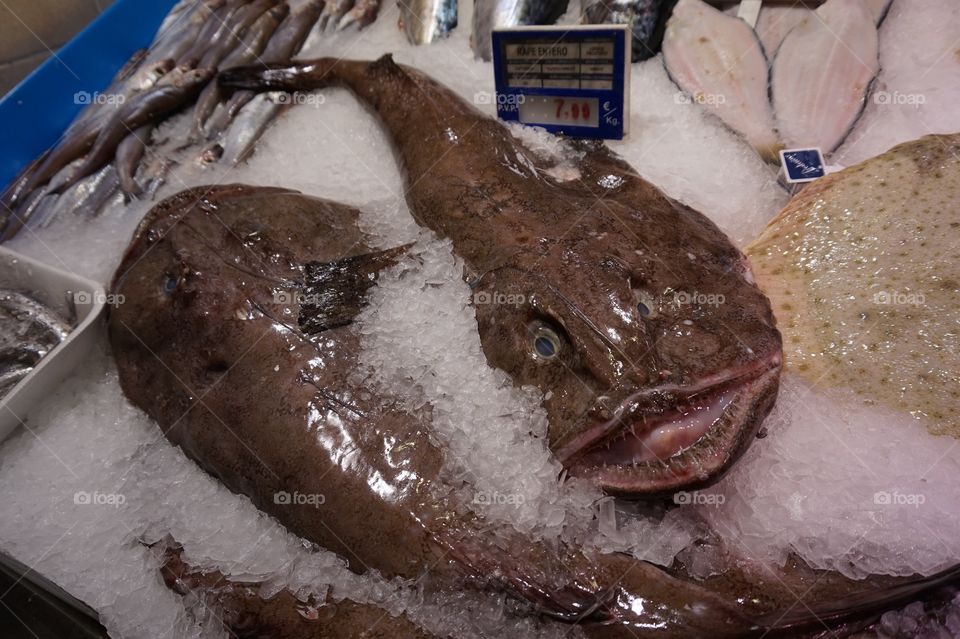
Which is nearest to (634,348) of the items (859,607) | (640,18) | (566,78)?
(859,607)

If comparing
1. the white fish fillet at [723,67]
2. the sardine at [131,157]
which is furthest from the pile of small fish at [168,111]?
the white fish fillet at [723,67]

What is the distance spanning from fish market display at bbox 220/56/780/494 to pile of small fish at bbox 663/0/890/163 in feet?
3.53

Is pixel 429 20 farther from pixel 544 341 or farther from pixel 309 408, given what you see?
pixel 309 408

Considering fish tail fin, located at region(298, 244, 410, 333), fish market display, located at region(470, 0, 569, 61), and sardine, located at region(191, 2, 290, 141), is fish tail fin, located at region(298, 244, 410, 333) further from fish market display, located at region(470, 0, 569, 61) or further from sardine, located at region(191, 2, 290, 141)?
sardine, located at region(191, 2, 290, 141)

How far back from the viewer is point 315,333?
234cm

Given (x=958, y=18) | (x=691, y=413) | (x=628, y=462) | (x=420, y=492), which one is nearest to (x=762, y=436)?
(x=691, y=413)

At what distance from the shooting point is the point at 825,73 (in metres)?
3.45

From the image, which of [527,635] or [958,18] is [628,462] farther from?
[958,18]

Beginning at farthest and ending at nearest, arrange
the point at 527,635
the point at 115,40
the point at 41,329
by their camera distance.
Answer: the point at 115,40
the point at 41,329
the point at 527,635

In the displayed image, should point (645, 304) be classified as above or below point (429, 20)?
below

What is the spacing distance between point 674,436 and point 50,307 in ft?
10.1

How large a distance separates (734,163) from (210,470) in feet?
9.77

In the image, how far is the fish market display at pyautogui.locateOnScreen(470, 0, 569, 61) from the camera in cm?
399

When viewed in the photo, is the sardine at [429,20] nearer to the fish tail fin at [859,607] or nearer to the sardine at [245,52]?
the sardine at [245,52]
